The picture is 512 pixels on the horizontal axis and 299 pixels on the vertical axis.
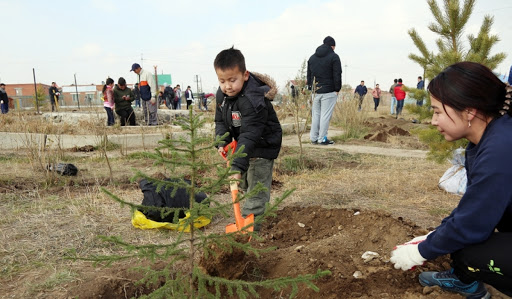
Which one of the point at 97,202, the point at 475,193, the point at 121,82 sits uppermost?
the point at 121,82

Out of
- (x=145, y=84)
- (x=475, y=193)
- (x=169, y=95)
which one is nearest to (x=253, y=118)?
(x=475, y=193)

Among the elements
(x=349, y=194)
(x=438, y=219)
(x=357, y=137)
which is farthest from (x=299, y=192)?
(x=357, y=137)

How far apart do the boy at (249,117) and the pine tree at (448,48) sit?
76.9 inches

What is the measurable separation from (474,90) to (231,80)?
1.61 meters

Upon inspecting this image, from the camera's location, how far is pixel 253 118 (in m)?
2.80

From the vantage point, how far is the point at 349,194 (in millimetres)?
4012

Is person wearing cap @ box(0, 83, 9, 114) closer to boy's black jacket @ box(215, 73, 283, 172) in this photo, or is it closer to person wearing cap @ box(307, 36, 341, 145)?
person wearing cap @ box(307, 36, 341, 145)

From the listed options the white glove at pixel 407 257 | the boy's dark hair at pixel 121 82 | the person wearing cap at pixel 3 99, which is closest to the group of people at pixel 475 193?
the white glove at pixel 407 257

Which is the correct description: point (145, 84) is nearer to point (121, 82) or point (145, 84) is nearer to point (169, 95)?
point (121, 82)

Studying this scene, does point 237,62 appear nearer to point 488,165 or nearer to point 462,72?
point 462,72

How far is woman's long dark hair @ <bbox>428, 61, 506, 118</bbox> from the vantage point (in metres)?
1.62

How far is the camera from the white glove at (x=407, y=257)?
1804mm

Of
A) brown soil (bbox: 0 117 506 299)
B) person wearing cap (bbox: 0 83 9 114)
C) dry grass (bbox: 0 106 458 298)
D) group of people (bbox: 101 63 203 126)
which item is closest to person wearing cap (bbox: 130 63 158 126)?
group of people (bbox: 101 63 203 126)

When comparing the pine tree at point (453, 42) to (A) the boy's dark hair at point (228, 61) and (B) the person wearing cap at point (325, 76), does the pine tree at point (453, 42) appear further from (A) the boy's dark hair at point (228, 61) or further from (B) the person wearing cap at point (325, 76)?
(B) the person wearing cap at point (325, 76)
